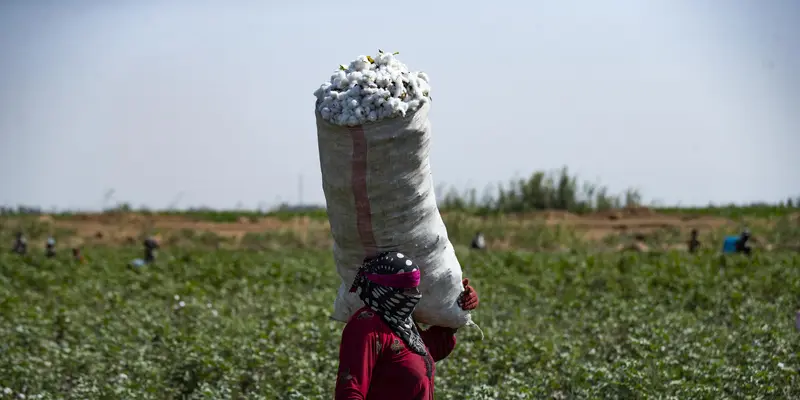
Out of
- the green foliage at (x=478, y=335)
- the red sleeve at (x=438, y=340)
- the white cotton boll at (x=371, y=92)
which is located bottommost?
the green foliage at (x=478, y=335)

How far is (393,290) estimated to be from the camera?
3.79 meters

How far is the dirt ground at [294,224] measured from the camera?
30.9 metres

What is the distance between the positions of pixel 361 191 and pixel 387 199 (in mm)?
112

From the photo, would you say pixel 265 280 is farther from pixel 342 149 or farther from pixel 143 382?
pixel 342 149

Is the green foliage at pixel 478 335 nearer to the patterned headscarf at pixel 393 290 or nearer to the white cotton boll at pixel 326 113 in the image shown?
the patterned headscarf at pixel 393 290

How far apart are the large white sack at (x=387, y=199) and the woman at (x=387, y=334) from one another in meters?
0.11

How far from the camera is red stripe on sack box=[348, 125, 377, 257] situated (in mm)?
3666

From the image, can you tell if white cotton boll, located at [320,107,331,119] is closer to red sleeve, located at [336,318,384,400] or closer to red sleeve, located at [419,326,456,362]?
red sleeve, located at [336,318,384,400]

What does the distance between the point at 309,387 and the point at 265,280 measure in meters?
8.07

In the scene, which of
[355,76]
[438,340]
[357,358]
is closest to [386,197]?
[355,76]

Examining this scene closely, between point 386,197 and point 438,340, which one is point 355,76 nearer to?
point 386,197

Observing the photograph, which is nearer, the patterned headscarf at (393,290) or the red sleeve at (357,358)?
the red sleeve at (357,358)

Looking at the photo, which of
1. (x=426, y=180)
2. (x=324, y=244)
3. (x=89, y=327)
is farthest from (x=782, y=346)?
(x=324, y=244)

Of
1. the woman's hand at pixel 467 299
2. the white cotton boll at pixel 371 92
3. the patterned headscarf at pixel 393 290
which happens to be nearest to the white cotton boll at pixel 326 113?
the white cotton boll at pixel 371 92
